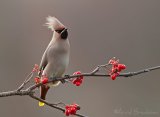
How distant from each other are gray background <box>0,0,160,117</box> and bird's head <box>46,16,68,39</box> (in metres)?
4.19

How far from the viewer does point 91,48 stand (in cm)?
1064

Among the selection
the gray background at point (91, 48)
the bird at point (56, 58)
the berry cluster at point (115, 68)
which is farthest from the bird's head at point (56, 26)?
the gray background at point (91, 48)

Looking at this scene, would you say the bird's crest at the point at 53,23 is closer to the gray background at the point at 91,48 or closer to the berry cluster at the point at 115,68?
the berry cluster at the point at 115,68

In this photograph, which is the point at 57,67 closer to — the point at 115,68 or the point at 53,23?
the point at 53,23

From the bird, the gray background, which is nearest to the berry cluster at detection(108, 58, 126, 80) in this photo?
the bird

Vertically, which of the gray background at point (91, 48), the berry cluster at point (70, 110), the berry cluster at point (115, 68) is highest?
the gray background at point (91, 48)

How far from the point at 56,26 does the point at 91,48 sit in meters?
6.55

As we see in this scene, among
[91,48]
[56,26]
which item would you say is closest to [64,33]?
[56,26]

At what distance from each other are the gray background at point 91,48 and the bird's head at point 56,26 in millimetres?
4193

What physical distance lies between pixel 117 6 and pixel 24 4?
70.4 inches

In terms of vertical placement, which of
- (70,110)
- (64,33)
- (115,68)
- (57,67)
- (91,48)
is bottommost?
(70,110)

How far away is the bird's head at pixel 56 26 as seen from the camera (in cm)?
405

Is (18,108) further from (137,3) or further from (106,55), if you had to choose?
(137,3)

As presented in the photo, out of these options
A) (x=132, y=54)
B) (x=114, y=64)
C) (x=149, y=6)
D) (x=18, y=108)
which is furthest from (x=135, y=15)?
(x=114, y=64)
